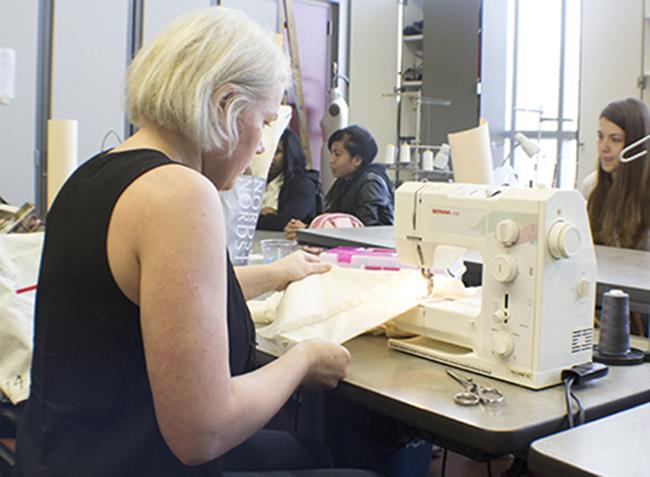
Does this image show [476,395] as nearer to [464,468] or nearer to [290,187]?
[464,468]

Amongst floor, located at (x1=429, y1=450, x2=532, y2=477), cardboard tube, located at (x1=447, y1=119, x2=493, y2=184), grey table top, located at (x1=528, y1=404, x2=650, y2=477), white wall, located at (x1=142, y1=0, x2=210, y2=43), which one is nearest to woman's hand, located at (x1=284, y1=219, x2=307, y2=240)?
floor, located at (x1=429, y1=450, x2=532, y2=477)

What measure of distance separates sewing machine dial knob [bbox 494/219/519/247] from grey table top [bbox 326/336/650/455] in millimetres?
228

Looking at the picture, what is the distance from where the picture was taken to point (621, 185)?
9.31ft

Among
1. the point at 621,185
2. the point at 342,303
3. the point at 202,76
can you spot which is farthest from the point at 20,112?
the point at 202,76

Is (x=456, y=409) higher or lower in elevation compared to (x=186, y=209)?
lower

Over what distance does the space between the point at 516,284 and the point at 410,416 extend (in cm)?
28

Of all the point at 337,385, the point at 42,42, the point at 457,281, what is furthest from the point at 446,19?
the point at 337,385

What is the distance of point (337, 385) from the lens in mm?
1152

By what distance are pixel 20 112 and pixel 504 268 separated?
3.43 meters

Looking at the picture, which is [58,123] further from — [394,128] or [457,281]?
[394,128]

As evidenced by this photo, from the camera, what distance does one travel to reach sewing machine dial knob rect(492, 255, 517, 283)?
1149 millimetres

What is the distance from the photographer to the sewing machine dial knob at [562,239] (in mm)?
1116

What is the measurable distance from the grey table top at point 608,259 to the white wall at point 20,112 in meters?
2.08

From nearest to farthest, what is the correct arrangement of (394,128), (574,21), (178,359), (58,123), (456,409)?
(178,359) → (456,409) → (58,123) → (574,21) → (394,128)
